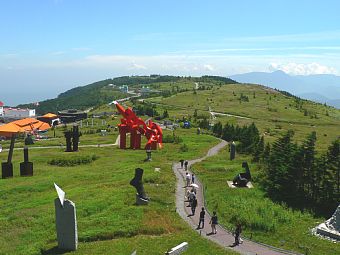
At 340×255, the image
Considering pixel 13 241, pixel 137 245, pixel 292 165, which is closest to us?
pixel 137 245

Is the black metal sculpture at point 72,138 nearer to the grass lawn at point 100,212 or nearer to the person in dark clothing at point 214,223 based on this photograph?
the grass lawn at point 100,212

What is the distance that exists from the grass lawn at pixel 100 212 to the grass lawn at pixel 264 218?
4107 mm

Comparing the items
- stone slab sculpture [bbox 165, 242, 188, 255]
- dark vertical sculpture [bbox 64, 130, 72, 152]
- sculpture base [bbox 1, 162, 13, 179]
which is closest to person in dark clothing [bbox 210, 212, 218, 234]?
stone slab sculpture [bbox 165, 242, 188, 255]

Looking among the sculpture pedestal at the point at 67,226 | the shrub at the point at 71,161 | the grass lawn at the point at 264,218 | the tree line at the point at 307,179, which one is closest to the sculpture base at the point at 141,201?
the grass lawn at the point at 264,218

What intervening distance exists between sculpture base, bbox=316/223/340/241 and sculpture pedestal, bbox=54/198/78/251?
18.3m

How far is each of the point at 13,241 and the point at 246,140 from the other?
4836 cm

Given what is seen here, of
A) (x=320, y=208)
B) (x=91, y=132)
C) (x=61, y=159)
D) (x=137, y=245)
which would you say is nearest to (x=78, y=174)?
(x=61, y=159)

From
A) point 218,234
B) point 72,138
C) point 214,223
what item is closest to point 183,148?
point 72,138

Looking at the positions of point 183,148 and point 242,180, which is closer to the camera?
point 242,180

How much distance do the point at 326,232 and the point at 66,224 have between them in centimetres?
1932

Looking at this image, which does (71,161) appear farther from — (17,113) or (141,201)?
(17,113)

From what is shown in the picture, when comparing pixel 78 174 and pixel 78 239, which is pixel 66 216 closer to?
pixel 78 239

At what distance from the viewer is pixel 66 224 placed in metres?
27.6

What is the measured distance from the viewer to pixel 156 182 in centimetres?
4416
